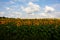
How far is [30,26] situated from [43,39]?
1374 millimetres

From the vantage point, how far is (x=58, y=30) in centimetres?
1168

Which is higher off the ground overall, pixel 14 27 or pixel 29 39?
pixel 14 27

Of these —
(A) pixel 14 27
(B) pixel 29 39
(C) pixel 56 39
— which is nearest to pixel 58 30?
(C) pixel 56 39

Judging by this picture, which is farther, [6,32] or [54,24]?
[54,24]

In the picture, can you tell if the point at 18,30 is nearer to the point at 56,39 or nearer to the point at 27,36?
the point at 27,36

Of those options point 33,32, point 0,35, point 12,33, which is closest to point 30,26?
point 33,32

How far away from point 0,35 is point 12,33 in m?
0.93

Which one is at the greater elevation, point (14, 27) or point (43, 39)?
point (14, 27)

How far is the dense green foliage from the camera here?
36.4 ft

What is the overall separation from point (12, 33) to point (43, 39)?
224 cm

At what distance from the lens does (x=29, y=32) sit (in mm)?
11148

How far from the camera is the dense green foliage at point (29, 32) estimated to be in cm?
1109

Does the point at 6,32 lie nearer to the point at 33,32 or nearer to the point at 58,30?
the point at 33,32

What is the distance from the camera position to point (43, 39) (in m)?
11.2
